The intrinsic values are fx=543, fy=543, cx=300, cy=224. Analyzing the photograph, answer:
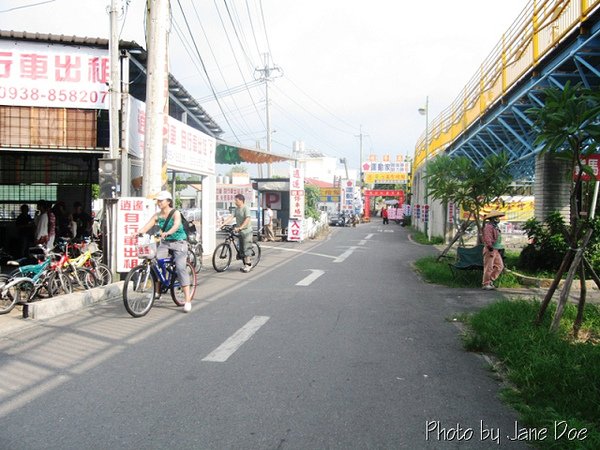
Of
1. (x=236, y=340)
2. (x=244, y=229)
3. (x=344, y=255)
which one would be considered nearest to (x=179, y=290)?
(x=236, y=340)

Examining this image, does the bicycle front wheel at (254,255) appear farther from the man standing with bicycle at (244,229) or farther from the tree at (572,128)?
the tree at (572,128)

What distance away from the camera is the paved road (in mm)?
3865

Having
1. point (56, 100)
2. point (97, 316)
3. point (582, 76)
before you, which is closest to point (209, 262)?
point (56, 100)

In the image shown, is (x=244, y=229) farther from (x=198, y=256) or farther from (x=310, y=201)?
(x=310, y=201)

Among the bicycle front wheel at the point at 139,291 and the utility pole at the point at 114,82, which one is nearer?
the bicycle front wheel at the point at 139,291

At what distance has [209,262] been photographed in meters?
15.4

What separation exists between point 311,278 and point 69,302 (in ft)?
18.2

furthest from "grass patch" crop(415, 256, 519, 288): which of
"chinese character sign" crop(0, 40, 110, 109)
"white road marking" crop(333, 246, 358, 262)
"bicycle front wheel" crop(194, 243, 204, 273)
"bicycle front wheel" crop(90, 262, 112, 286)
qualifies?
"chinese character sign" crop(0, 40, 110, 109)

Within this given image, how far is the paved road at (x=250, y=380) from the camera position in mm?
3865

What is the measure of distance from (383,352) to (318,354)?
0.75 meters

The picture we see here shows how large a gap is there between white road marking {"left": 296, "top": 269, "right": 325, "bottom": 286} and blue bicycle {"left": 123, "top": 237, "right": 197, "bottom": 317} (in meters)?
3.35

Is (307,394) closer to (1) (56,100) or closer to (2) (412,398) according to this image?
(2) (412,398)

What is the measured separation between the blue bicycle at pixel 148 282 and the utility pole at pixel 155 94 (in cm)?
275

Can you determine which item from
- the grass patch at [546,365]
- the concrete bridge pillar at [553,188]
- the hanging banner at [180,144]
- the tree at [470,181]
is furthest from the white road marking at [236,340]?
the concrete bridge pillar at [553,188]
